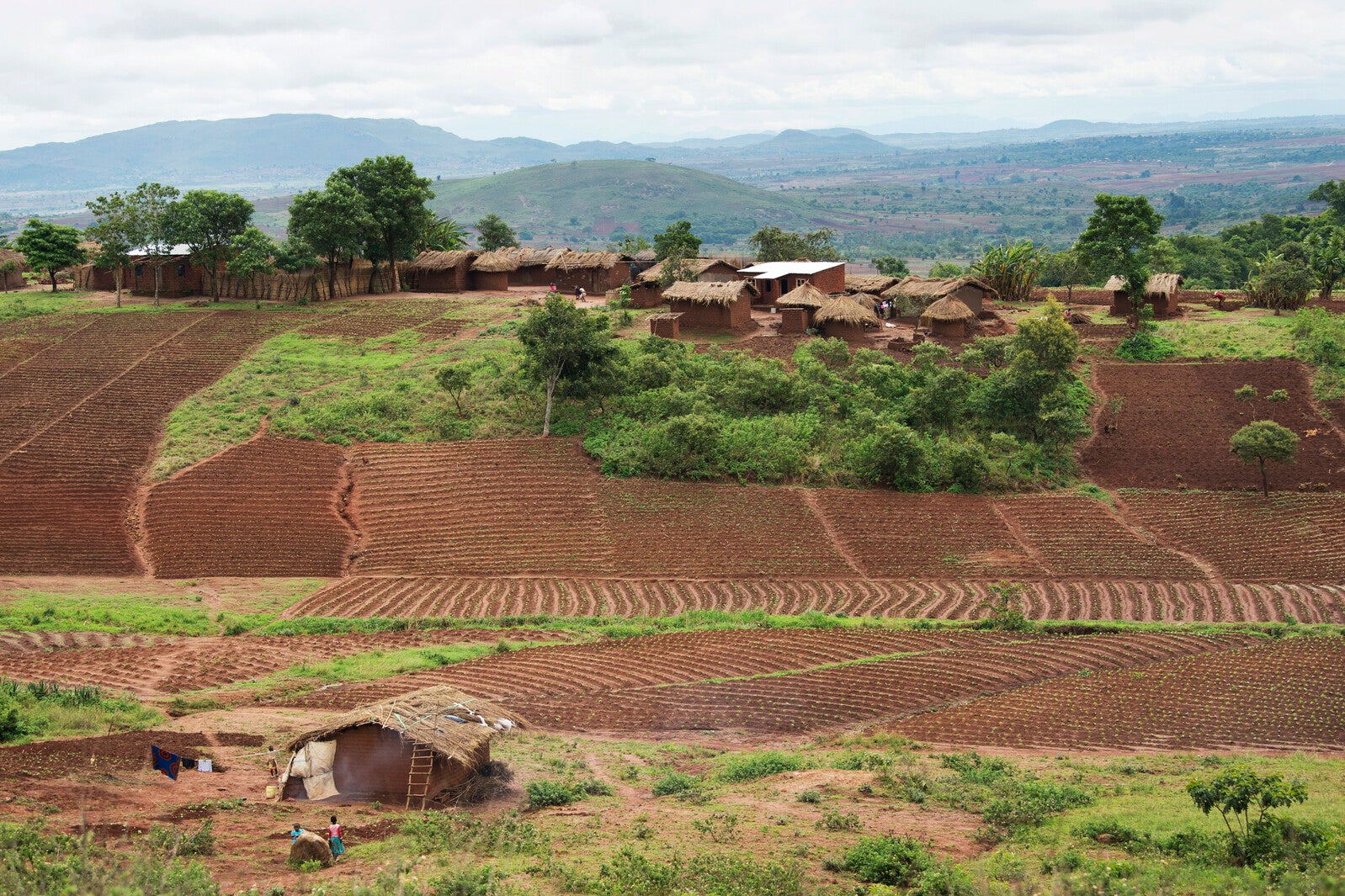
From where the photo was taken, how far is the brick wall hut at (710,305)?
44344mm

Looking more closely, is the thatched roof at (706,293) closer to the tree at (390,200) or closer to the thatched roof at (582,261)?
the thatched roof at (582,261)

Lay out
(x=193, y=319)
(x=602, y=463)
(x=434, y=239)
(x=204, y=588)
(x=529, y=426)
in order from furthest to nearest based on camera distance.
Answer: (x=434, y=239)
(x=193, y=319)
(x=529, y=426)
(x=602, y=463)
(x=204, y=588)

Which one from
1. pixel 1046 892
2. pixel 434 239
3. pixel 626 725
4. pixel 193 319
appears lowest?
pixel 626 725

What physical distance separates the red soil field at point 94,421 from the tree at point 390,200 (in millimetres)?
5677

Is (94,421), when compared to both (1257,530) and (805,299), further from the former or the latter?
(1257,530)

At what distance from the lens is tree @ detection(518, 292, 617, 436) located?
Answer: 118 feet

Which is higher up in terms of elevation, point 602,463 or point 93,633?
point 602,463

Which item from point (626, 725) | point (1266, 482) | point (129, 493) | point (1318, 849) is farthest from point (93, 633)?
point (1266, 482)

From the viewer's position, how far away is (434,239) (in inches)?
2404

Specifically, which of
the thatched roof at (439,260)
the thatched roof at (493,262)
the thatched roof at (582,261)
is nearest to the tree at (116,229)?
the thatched roof at (439,260)

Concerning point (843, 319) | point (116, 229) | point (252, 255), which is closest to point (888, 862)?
point (843, 319)

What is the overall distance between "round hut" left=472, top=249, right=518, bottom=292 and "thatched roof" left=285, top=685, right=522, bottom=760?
38.7 m

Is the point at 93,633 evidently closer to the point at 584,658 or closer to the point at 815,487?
the point at 584,658

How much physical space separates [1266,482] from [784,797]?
24.0m
